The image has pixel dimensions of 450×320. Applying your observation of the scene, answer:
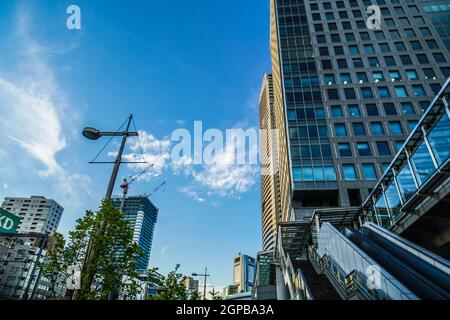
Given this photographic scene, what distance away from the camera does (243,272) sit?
14588cm

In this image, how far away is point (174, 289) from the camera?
16.7m

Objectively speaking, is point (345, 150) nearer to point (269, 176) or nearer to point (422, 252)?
point (422, 252)

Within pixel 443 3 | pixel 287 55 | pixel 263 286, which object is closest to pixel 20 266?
pixel 263 286

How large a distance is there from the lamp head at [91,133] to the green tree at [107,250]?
9.46ft

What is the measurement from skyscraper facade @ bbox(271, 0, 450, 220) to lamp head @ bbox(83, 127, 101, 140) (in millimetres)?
29647

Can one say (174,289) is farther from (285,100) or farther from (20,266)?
(20,266)

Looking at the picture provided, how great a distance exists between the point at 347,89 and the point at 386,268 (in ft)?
131

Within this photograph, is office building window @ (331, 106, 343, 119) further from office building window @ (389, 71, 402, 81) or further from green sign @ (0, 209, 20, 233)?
green sign @ (0, 209, 20, 233)

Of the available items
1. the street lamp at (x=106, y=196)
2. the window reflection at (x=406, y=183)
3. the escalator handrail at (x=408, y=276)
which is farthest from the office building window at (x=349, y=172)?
the street lamp at (x=106, y=196)

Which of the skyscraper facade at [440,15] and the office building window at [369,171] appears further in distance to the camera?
the skyscraper facade at [440,15]

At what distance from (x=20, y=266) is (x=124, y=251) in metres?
88.2

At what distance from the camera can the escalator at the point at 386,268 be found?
681 cm

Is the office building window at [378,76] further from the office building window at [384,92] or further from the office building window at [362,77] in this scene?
the office building window at [384,92]

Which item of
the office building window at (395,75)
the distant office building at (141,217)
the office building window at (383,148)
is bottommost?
the office building window at (383,148)
